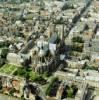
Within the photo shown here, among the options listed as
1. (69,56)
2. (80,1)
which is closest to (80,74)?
(69,56)

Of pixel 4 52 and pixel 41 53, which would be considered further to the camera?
pixel 4 52

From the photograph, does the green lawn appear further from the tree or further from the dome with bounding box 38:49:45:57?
the dome with bounding box 38:49:45:57

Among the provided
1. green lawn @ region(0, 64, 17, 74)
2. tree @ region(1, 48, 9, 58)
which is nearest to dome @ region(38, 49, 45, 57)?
green lawn @ region(0, 64, 17, 74)

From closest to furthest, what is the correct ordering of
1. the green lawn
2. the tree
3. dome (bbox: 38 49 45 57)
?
1. the green lawn
2. dome (bbox: 38 49 45 57)
3. the tree

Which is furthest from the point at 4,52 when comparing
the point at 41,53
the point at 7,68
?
the point at 41,53

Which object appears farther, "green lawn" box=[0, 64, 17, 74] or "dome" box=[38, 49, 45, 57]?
"dome" box=[38, 49, 45, 57]

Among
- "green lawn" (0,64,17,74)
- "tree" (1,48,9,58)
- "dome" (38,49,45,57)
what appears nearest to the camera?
"green lawn" (0,64,17,74)

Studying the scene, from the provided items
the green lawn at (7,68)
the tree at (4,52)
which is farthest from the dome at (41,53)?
the tree at (4,52)

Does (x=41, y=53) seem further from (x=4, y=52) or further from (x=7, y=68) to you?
(x=4, y=52)

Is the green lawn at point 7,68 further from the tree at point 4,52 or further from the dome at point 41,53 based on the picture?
the dome at point 41,53

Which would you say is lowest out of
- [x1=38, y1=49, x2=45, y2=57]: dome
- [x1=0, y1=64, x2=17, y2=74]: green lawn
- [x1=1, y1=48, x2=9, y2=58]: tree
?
[x1=0, y1=64, x2=17, y2=74]: green lawn

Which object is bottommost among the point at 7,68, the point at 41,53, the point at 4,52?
the point at 7,68

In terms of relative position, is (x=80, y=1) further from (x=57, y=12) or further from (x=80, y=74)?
(x=80, y=74)
